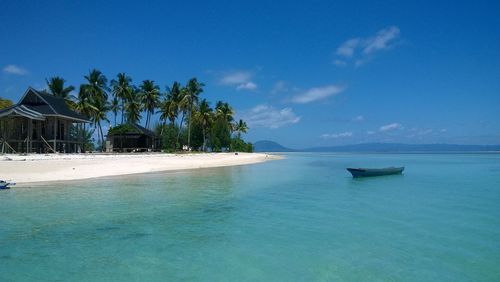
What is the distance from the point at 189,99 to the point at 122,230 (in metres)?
45.4

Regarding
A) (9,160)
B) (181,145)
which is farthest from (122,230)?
(181,145)

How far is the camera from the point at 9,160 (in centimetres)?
2106

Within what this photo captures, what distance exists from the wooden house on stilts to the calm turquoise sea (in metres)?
18.0

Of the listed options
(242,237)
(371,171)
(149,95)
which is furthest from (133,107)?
(242,237)

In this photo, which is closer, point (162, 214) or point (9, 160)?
point (162, 214)

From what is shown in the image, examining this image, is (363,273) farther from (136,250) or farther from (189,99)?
(189,99)

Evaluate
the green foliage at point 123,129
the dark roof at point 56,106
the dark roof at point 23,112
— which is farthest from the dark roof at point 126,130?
the dark roof at point 23,112

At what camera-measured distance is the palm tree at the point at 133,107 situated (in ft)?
165

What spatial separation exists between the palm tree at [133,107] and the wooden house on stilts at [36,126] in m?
16.1

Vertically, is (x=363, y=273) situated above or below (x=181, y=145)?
below

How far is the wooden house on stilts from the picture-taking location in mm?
30391

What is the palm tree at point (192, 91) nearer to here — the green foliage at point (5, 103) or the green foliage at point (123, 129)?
the green foliage at point (123, 129)

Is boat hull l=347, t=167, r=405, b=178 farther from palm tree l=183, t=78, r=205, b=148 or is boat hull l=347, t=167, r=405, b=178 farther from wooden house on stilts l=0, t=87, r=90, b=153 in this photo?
palm tree l=183, t=78, r=205, b=148

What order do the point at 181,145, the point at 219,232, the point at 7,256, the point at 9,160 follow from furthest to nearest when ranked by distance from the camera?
the point at 181,145 < the point at 9,160 < the point at 219,232 < the point at 7,256
